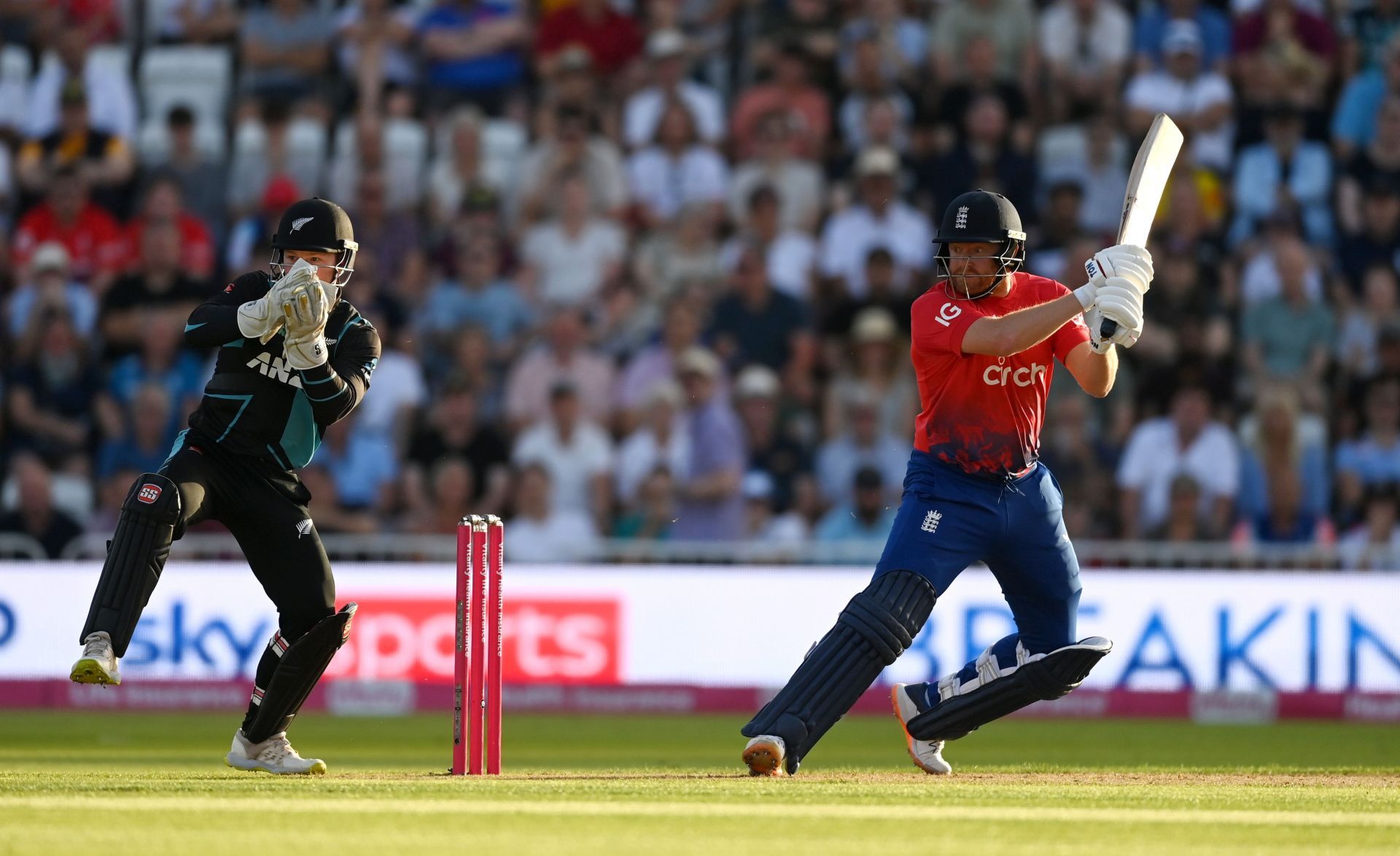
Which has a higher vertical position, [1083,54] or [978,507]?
[1083,54]

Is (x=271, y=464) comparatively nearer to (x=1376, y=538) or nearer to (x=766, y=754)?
(x=766, y=754)

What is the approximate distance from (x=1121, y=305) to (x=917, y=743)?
2.10m

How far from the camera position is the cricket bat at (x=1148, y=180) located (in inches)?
286

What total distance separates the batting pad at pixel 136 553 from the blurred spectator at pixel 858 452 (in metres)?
7.09

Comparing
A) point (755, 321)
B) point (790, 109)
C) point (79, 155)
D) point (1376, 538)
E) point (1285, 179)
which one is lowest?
point (1376, 538)

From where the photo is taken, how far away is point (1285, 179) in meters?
15.4

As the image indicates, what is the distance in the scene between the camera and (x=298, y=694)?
7.50 m

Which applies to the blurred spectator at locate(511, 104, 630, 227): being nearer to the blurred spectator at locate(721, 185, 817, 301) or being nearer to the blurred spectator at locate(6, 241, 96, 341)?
the blurred spectator at locate(721, 185, 817, 301)

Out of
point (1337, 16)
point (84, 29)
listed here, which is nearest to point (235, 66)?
point (84, 29)

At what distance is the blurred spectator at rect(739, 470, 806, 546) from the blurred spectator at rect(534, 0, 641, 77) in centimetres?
457

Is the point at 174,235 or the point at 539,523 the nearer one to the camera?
the point at 539,523

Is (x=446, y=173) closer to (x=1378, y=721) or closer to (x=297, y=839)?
(x=1378, y=721)

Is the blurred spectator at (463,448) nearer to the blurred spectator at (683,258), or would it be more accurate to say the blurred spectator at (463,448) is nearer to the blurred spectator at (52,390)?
the blurred spectator at (683,258)

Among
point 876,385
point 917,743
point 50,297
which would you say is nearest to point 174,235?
point 50,297
